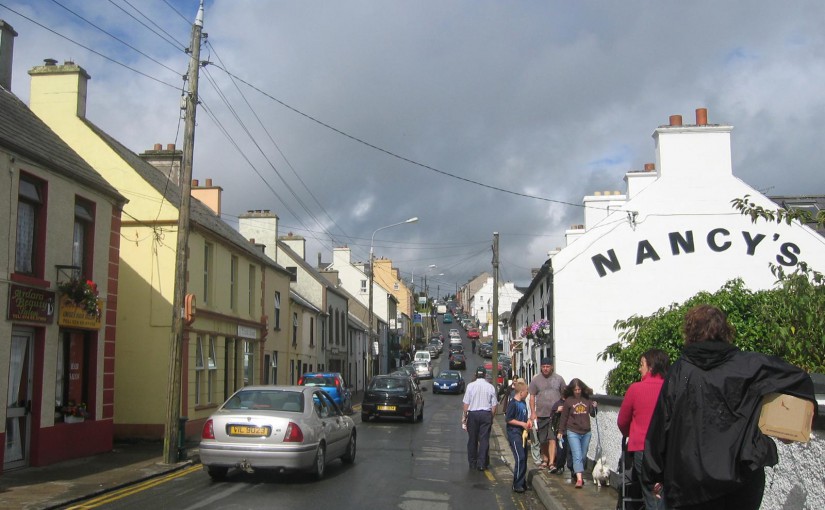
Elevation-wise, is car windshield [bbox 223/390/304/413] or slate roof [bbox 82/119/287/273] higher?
slate roof [bbox 82/119/287/273]

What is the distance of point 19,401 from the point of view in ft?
42.0

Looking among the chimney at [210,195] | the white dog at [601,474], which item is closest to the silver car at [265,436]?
the white dog at [601,474]

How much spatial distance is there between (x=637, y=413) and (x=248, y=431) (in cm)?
668

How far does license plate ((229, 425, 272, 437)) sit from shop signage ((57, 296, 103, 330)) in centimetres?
476

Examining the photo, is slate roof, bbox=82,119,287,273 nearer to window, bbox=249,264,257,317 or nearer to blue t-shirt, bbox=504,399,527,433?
window, bbox=249,264,257,317

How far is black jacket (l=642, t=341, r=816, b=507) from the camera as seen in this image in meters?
3.72

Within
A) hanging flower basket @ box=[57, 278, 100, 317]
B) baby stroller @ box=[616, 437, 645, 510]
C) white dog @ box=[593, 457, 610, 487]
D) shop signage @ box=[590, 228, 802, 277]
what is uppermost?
shop signage @ box=[590, 228, 802, 277]

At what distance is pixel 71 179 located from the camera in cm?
1434

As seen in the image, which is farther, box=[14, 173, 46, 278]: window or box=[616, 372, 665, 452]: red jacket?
box=[14, 173, 46, 278]: window

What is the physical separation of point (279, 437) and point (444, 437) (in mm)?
10252

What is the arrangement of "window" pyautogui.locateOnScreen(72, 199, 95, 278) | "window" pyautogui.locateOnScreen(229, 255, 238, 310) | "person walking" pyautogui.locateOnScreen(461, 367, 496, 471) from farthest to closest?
"window" pyautogui.locateOnScreen(229, 255, 238, 310) < "window" pyautogui.locateOnScreen(72, 199, 95, 278) < "person walking" pyautogui.locateOnScreen(461, 367, 496, 471)

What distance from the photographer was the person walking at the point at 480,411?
1316 cm

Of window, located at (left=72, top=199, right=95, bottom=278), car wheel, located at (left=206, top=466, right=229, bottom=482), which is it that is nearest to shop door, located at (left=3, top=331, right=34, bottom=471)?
window, located at (left=72, top=199, right=95, bottom=278)

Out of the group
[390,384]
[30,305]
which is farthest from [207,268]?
[30,305]
